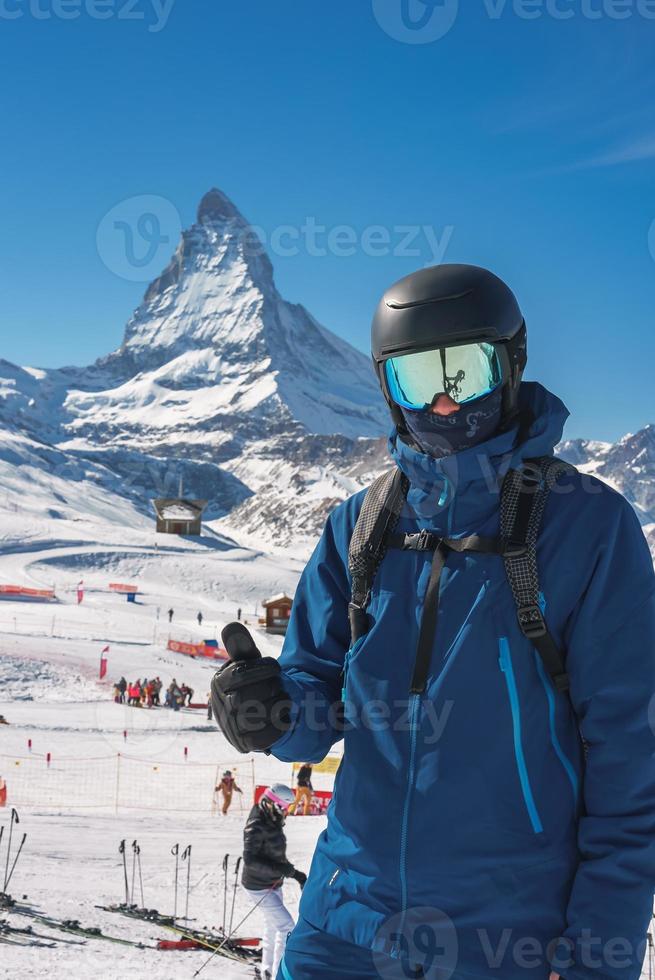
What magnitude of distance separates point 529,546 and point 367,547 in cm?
46

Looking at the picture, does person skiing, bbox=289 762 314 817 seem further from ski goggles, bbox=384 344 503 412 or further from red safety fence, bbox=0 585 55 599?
red safety fence, bbox=0 585 55 599

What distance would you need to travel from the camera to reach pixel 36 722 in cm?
2039

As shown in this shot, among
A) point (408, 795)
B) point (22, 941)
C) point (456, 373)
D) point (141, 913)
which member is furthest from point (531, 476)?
point (141, 913)

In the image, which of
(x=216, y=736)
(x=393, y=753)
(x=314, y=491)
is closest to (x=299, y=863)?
(x=393, y=753)

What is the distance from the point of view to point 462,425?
2369mm

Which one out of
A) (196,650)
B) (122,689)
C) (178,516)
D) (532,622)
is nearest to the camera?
(532,622)

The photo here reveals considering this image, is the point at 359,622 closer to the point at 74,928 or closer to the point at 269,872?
A: the point at 269,872

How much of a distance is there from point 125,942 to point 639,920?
22.0 ft

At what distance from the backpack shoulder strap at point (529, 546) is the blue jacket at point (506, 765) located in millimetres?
33

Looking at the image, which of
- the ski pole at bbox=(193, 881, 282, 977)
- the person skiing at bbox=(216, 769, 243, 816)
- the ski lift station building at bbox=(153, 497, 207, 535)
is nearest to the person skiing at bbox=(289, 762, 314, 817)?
the person skiing at bbox=(216, 769, 243, 816)

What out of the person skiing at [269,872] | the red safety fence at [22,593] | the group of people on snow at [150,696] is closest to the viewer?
the person skiing at [269,872]

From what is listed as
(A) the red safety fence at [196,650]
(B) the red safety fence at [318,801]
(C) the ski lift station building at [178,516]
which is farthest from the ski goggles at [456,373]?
(C) the ski lift station building at [178,516]

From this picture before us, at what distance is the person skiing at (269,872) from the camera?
679cm

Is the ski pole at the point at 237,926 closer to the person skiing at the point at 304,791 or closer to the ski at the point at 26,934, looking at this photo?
the ski at the point at 26,934
